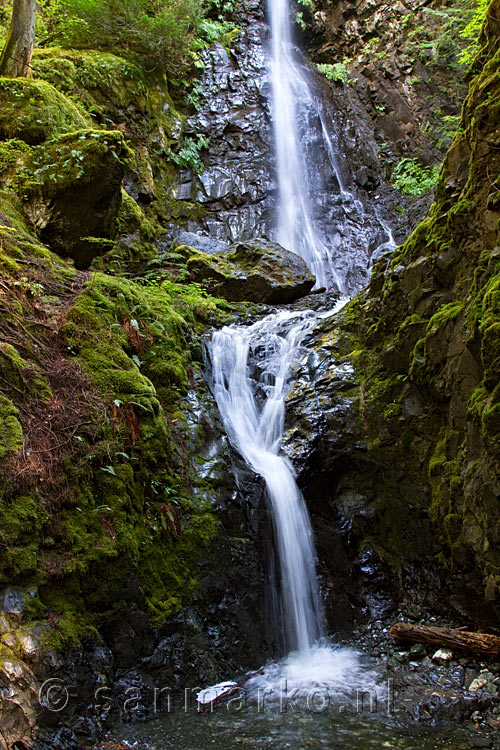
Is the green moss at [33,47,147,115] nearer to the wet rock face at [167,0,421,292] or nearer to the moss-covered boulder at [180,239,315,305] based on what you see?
the wet rock face at [167,0,421,292]

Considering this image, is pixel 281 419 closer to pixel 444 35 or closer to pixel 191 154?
pixel 191 154

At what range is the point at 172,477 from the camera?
4941mm

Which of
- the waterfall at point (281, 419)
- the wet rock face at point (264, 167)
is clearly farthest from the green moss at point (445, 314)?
the wet rock face at point (264, 167)

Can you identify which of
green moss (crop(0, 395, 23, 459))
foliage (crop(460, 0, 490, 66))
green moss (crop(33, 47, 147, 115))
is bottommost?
green moss (crop(0, 395, 23, 459))

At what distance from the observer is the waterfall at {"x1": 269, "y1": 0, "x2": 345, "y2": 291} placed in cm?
1356

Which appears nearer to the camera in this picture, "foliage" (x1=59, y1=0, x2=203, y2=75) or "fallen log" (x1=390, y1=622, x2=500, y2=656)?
"fallen log" (x1=390, y1=622, x2=500, y2=656)

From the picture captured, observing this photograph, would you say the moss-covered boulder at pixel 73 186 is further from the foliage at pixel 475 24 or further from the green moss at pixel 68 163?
the foliage at pixel 475 24

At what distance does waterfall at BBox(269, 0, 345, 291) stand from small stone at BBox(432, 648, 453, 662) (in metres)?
9.69

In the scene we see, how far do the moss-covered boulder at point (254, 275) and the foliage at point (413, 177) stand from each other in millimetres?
7634

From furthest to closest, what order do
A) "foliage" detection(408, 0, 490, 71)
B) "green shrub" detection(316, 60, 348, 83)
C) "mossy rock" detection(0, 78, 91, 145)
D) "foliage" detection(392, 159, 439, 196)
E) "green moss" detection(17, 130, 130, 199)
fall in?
"green shrub" detection(316, 60, 348, 83)
"foliage" detection(392, 159, 439, 196)
"foliage" detection(408, 0, 490, 71)
"mossy rock" detection(0, 78, 91, 145)
"green moss" detection(17, 130, 130, 199)

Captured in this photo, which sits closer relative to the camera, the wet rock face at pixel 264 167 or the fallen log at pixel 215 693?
the fallen log at pixel 215 693

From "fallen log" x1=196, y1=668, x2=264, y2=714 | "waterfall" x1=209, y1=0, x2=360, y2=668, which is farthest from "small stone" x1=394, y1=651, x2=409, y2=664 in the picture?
"fallen log" x1=196, y1=668, x2=264, y2=714

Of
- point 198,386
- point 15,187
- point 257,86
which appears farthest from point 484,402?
point 257,86

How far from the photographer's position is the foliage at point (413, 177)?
1598 centimetres
